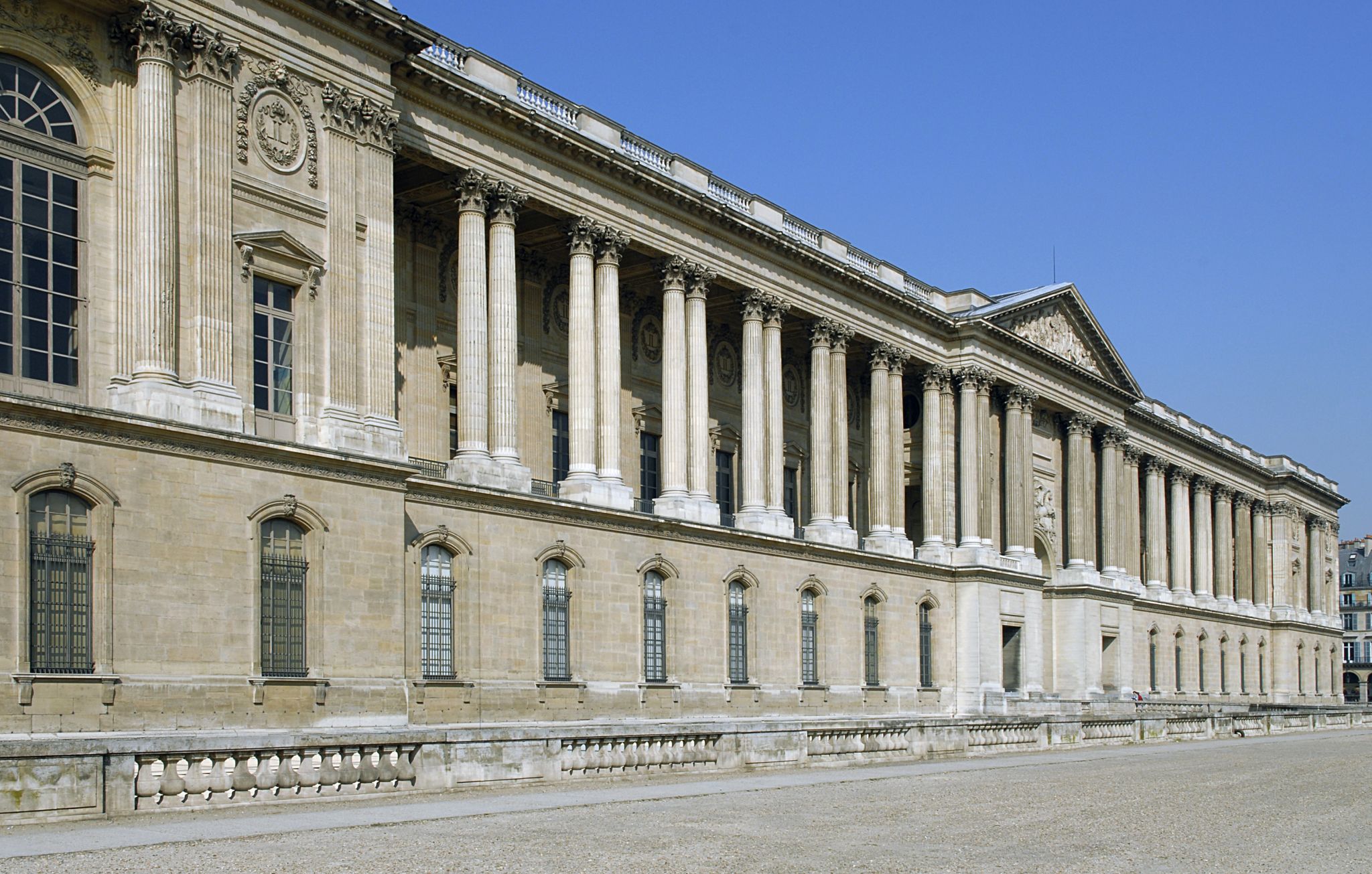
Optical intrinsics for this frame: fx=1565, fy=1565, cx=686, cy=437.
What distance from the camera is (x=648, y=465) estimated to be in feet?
144

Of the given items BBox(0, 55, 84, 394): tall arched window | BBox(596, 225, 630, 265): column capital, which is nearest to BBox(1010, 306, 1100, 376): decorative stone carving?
BBox(596, 225, 630, 265): column capital

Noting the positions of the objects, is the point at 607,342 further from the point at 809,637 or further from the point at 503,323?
the point at 809,637

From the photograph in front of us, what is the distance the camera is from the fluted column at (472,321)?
34.9m

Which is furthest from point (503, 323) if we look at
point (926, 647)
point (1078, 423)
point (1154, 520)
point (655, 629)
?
point (1154, 520)

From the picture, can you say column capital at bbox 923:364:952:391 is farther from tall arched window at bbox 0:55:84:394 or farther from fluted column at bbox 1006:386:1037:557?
tall arched window at bbox 0:55:84:394

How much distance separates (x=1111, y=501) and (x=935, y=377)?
48.3 feet

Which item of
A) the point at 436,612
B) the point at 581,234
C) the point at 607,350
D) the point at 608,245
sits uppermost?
the point at 581,234

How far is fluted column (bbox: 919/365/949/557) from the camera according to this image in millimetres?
54062

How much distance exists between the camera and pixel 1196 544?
81.3 metres

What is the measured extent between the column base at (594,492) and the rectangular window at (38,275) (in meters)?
13.9

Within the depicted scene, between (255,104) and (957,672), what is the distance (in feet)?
110

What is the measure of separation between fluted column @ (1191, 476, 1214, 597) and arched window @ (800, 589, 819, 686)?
133 ft

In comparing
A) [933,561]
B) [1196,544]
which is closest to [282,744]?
[933,561]

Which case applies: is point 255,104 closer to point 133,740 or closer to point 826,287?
point 133,740
